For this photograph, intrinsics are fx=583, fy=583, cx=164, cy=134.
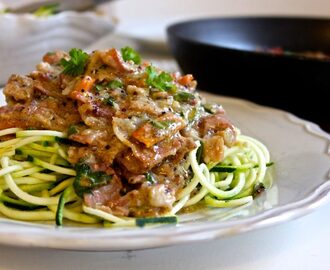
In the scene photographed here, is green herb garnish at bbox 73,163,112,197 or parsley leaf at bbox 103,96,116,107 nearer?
green herb garnish at bbox 73,163,112,197

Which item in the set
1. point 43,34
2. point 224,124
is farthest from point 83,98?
point 43,34

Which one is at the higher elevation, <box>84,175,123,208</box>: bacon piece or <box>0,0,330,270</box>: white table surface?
<box>84,175,123,208</box>: bacon piece

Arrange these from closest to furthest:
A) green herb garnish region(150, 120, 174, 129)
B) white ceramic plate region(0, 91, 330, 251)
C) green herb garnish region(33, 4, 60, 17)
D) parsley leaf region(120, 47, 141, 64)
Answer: white ceramic plate region(0, 91, 330, 251) < green herb garnish region(150, 120, 174, 129) < parsley leaf region(120, 47, 141, 64) < green herb garnish region(33, 4, 60, 17)

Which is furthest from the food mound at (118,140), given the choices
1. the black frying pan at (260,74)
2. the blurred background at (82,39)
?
the blurred background at (82,39)

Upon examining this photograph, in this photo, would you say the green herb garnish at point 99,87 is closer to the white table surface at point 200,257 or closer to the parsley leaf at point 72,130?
the parsley leaf at point 72,130

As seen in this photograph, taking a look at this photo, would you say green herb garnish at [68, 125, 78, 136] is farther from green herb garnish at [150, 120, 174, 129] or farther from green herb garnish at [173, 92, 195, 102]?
green herb garnish at [173, 92, 195, 102]

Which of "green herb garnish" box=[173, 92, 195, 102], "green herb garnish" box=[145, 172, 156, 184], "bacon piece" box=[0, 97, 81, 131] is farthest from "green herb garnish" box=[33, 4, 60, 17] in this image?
"green herb garnish" box=[145, 172, 156, 184]

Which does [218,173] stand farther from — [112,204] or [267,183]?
[112,204]
